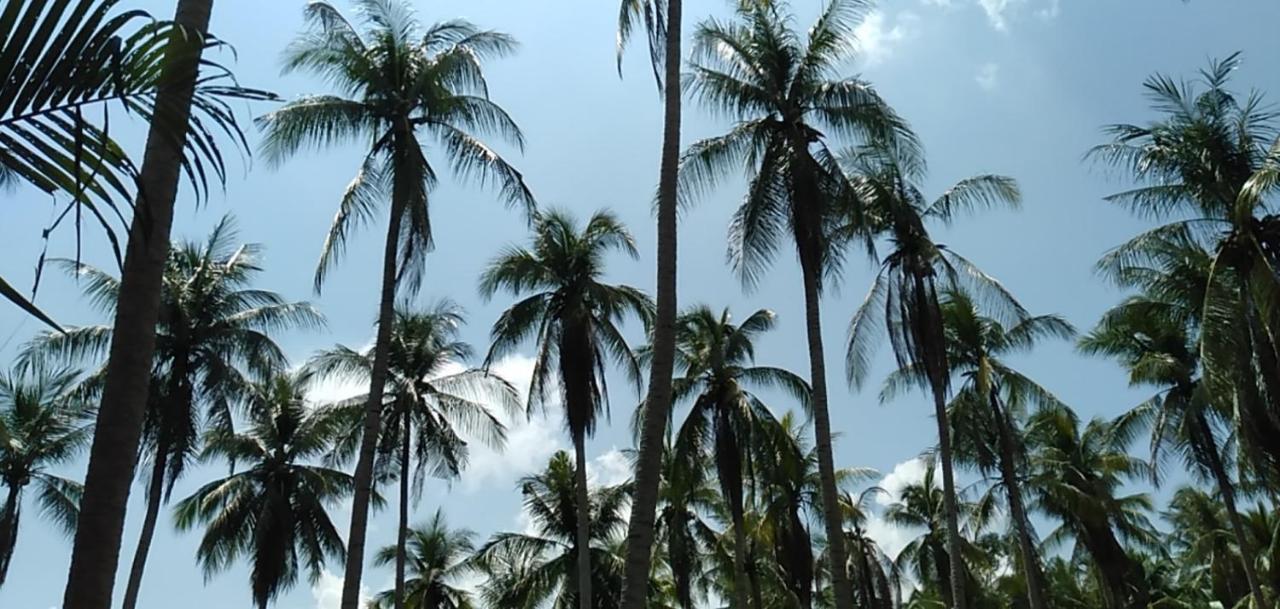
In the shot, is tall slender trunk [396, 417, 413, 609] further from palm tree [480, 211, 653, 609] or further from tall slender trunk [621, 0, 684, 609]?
tall slender trunk [621, 0, 684, 609]

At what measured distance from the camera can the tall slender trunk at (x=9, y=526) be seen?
86.7 ft

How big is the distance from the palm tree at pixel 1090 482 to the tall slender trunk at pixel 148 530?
813 inches

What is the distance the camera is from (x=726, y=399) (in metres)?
26.1

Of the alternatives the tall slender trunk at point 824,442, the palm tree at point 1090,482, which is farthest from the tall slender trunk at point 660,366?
the palm tree at point 1090,482

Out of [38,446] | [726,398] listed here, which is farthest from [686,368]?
[38,446]

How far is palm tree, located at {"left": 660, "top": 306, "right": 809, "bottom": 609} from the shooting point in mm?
25469

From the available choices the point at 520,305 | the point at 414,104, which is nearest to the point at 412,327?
the point at 520,305

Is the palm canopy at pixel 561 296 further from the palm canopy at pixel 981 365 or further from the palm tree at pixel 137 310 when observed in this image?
the palm tree at pixel 137 310

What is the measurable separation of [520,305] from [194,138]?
21874 mm

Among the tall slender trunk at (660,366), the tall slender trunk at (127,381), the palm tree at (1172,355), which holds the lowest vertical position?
the tall slender trunk at (127,381)

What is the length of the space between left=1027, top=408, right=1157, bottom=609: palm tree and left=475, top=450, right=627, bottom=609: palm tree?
12.5m

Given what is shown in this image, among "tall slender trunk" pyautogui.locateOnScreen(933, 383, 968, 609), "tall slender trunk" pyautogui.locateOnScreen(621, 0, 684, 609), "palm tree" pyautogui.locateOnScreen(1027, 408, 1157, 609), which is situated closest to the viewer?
"tall slender trunk" pyautogui.locateOnScreen(621, 0, 684, 609)

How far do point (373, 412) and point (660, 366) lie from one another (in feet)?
25.4

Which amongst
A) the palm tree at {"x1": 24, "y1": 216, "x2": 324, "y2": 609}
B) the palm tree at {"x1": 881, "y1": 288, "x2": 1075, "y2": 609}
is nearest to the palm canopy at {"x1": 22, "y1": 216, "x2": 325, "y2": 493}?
the palm tree at {"x1": 24, "y1": 216, "x2": 324, "y2": 609}
